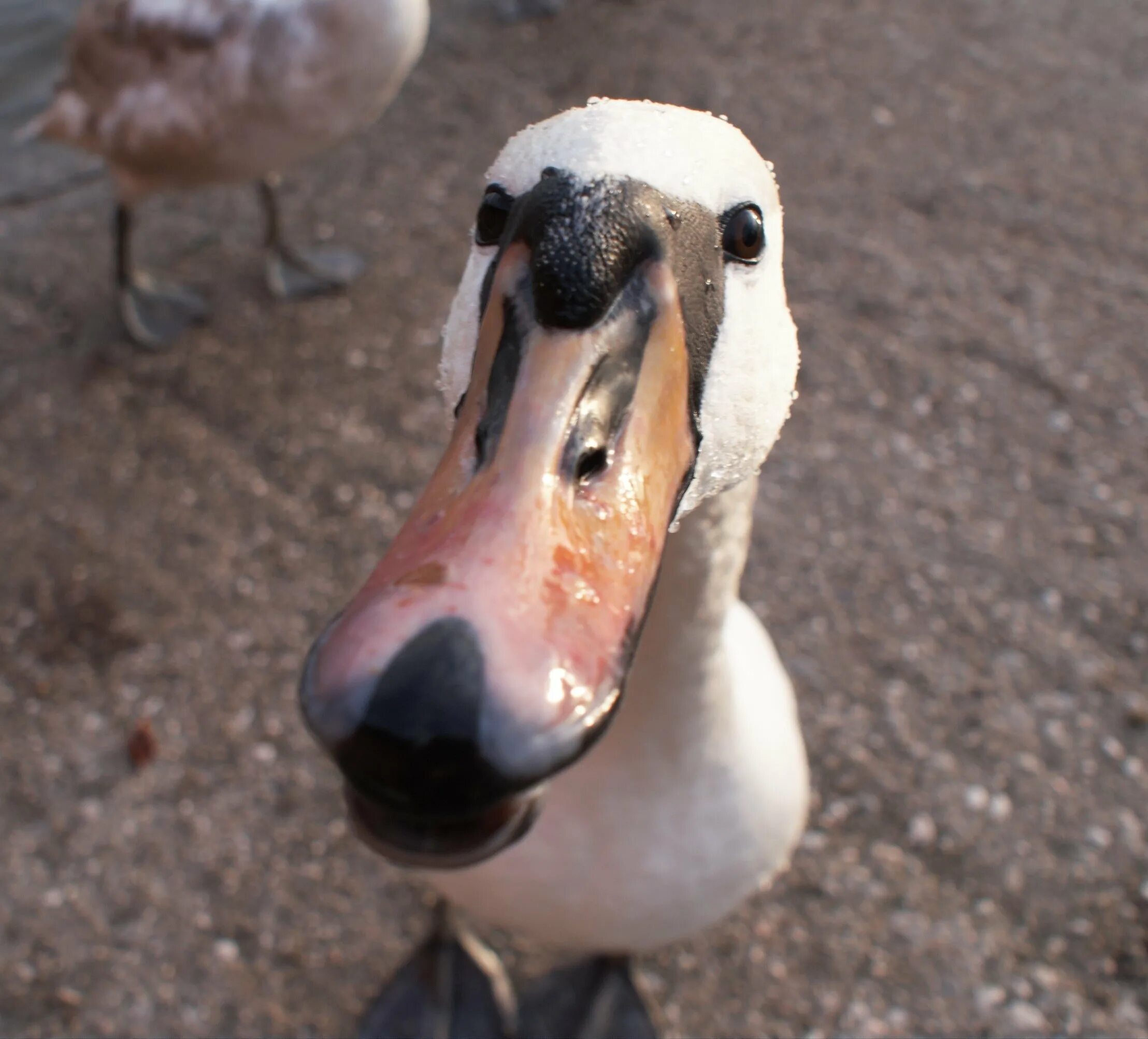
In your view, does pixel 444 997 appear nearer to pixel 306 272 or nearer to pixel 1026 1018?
pixel 1026 1018

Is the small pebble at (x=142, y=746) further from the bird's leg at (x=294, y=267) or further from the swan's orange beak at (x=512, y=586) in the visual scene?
the swan's orange beak at (x=512, y=586)

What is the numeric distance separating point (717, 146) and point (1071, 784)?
5.32 ft

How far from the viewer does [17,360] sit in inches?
123

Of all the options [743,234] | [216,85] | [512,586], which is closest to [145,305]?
[216,85]

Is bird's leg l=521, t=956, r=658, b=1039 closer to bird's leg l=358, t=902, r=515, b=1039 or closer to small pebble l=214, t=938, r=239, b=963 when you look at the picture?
bird's leg l=358, t=902, r=515, b=1039

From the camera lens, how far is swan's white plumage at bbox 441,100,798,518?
36.5 inches

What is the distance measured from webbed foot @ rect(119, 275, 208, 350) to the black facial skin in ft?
8.05

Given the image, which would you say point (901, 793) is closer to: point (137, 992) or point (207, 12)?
point (137, 992)

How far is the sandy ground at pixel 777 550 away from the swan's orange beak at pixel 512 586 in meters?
1.37

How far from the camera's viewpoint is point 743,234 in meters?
1.00

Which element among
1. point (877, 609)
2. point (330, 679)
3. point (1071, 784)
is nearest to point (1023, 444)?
point (877, 609)

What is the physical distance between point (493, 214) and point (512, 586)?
16.4 inches

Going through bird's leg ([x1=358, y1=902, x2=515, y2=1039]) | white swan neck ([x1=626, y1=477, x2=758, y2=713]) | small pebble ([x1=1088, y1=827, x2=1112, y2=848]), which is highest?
white swan neck ([x1=626, y1=477, x2=758, y2=713])

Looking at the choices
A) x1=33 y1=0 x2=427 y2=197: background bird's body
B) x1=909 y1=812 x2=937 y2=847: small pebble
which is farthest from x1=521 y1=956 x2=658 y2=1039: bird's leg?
x1=33 y1=0 x2=427 y2=197: background bird's body
